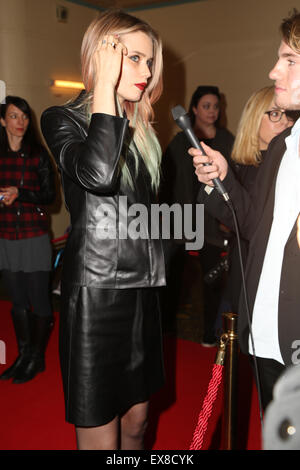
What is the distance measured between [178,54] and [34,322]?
420 centimetres

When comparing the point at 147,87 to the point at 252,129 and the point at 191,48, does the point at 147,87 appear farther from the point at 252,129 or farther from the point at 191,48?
the point at 191,48

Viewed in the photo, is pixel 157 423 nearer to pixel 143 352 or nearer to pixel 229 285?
pixel 229 285

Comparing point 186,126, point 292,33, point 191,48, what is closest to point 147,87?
point 186,126

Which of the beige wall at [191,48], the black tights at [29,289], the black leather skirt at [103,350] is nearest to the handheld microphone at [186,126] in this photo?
the black leather skirt at [103,350]

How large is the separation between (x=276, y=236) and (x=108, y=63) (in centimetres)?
62

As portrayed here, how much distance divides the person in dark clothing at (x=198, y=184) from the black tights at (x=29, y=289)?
31.3 inches

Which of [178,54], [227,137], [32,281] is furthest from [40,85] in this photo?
[32,281]

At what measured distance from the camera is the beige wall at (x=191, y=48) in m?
4.59

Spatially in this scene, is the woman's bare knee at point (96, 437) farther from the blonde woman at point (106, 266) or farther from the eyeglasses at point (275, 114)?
the eyeglasses at point (275, 114)

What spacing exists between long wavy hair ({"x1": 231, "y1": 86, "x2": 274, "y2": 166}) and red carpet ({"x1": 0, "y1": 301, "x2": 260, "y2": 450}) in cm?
125

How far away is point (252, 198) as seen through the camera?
1.38m

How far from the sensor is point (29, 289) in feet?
8.28

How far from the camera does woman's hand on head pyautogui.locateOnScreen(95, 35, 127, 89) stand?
3.31 feet

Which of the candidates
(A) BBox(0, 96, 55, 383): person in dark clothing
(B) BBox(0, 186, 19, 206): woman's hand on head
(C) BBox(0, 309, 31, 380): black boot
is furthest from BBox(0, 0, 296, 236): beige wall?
(C) BBox(0, 309, 31, 380): black boot
